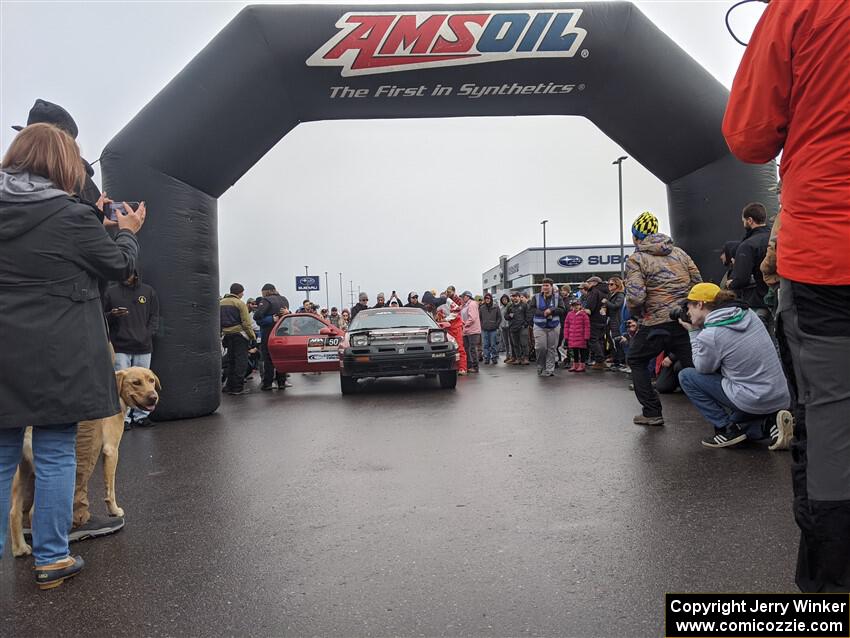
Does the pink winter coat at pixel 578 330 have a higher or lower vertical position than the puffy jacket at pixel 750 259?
lower

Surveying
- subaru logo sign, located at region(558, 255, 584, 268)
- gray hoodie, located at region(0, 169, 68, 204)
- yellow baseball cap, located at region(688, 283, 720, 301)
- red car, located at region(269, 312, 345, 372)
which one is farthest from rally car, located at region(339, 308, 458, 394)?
subaru logo sign, located at region(558, 255, 584, 268)

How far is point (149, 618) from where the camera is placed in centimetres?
227

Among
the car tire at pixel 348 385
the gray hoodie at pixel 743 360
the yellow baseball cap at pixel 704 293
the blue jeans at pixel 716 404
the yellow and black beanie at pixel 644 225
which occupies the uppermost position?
the yellow and black beanie at pixel 644 225

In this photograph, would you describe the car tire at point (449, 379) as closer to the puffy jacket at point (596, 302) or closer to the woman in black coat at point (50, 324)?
the puffy jacket at point (596, 302)

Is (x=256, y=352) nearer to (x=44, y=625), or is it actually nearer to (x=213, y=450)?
(x=213, y=450)

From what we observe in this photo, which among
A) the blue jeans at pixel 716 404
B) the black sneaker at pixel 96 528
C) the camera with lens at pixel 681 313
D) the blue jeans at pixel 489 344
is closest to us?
the black sneaker at pixel 96 528

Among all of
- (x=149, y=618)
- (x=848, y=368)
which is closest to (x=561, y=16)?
(x=848, y=368)

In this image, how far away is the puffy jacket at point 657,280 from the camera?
18.4 ft

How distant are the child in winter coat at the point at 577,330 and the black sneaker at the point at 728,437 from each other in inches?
288

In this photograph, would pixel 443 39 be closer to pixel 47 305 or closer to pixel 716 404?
pixel 716 404

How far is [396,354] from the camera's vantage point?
9.15 m

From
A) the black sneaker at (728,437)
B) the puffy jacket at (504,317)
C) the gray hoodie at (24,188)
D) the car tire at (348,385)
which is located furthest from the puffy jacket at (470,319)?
the gray hoodie at (24,188)

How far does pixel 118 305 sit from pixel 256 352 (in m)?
7.54

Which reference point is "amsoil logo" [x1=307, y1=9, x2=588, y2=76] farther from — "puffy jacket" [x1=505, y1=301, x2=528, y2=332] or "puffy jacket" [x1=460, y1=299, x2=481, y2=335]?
"puffy jacket" [x1=505, y1=301, x2=528, y2=332]
